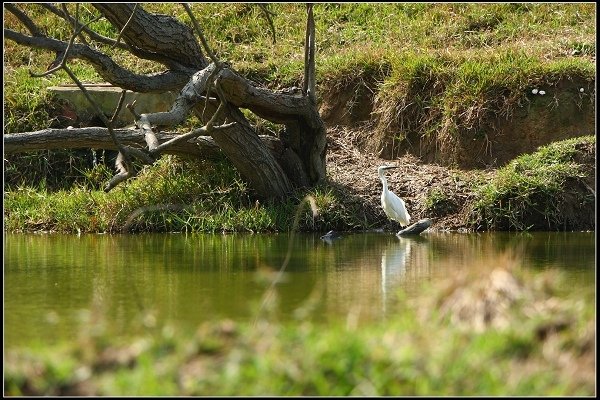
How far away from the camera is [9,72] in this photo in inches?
682

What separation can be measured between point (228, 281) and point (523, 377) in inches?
160

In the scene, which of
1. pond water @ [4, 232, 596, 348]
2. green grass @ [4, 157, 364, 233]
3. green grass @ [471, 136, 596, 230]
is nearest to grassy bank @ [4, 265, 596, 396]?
pond water @ [4, 232, 596, 348]

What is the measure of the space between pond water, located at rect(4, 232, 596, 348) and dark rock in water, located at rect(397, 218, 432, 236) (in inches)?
5.0

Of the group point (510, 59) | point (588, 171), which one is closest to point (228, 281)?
point (588, 171)

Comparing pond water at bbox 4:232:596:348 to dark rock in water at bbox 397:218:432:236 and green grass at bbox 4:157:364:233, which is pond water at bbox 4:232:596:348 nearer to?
dark rock in water at bbox 397:218:432:236

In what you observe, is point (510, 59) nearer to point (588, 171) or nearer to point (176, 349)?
point (588, 171)

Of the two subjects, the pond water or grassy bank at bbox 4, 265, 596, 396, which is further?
the pond water

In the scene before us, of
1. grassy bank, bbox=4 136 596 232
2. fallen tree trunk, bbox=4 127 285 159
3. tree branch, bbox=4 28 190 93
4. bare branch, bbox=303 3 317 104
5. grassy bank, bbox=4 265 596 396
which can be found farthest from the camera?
grassy bank, bbox=4 136 596 232

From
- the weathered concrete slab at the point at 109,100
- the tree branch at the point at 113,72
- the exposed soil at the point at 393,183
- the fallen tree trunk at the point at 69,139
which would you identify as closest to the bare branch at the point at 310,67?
the exposed soil at the point at 393,183

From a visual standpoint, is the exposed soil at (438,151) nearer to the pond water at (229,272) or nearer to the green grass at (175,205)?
the green grass at (175,205)

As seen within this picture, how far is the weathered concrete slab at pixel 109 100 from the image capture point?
1569 cm

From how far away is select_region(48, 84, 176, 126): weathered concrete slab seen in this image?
1569cm

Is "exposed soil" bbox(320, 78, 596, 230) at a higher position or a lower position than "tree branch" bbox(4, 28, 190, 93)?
lower

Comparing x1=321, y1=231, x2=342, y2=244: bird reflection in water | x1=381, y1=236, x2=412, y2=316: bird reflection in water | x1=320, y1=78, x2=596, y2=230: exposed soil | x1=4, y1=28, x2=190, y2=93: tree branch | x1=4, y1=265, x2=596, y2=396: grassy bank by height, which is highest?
x1=4, y1=28, x2=190, y2=93: tree branch
